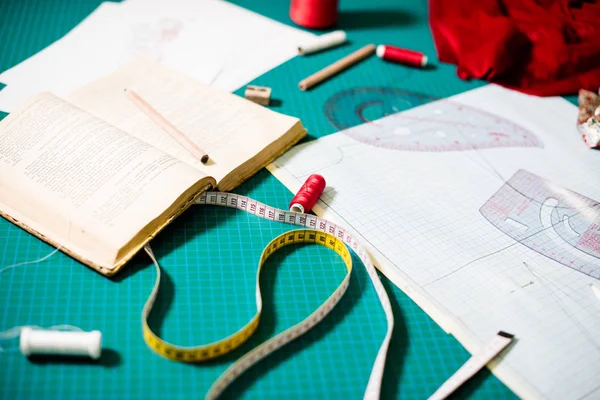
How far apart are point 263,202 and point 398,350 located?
1.22ft

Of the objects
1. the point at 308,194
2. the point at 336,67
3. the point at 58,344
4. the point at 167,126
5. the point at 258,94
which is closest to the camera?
the point at 58,344

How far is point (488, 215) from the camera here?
3.45 feet

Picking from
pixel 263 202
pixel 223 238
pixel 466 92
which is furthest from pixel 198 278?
pixel 466 92

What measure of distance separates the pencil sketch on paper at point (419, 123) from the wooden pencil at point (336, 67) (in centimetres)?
7

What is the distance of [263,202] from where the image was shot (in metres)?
1.04

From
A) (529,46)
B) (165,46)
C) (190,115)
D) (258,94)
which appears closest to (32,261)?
(190,115)

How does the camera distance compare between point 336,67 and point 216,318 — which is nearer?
point 216,318

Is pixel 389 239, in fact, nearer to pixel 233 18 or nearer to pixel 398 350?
pixel 398 350

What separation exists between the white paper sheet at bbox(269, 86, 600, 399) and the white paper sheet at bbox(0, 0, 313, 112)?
14.6 inches

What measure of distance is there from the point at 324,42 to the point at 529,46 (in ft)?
1.73

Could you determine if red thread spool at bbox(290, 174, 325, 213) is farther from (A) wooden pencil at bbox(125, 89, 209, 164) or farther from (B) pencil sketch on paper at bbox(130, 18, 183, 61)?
(B) pencil sketch on paper at bbox(130, 18, 183, 61)

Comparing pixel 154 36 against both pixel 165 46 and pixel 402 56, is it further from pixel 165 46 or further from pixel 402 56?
pixel 402 56

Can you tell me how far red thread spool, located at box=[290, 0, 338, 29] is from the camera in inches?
59.6

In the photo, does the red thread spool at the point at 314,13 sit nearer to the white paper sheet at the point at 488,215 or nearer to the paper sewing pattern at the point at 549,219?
the white paper sheet at the point at 488,215
